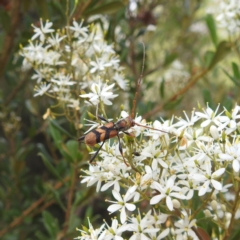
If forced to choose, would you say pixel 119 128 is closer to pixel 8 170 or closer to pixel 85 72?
pixel 85 72

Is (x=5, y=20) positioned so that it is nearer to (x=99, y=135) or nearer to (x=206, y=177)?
(x=99, y=135)

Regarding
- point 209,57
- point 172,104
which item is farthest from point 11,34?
point 209,57

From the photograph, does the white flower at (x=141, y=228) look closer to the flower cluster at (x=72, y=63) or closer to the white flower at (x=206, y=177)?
the white flower at (x=206, y=177)

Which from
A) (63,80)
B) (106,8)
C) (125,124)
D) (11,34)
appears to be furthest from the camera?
(11,34)

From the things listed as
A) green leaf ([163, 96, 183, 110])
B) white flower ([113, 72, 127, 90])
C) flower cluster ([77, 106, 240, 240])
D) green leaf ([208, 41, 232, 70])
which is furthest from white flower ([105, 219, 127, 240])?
green leaf ([208, 41, 232, 70])

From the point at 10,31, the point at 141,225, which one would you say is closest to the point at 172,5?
the point at 10,31

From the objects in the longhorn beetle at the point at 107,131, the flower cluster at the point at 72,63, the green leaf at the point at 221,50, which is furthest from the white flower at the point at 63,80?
the green leaf at the point at 221,50
